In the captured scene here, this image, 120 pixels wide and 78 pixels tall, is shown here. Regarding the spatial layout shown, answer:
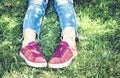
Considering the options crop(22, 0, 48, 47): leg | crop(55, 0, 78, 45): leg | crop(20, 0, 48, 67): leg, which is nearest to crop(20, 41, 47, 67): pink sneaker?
crop(20, 0, 48, 67): leg

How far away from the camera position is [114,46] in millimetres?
4086

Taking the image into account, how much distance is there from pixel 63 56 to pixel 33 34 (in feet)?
1.99

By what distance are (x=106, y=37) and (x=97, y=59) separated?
501 millimetres

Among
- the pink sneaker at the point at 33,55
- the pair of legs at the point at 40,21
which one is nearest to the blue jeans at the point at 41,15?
the pair of legs at the point at 40,21

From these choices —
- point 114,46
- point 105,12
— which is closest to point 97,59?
point 114,46

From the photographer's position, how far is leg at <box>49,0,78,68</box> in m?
3.75

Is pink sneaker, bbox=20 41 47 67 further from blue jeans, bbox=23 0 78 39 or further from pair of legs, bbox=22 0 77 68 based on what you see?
blue jeans, bbox=23 0 78 39

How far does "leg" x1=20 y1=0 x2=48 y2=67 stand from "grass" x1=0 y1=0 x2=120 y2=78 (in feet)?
0.42

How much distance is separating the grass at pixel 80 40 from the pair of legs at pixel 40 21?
22 cm

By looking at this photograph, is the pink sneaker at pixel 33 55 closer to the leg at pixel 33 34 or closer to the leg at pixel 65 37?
the leg at pixel 33 34

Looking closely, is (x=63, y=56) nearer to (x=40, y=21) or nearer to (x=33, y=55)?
(x=33, y=55)

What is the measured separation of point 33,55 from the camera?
3.80 m

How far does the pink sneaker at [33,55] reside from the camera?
3.75m

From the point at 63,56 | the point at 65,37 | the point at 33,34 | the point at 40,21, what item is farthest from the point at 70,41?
the point at 40,21
